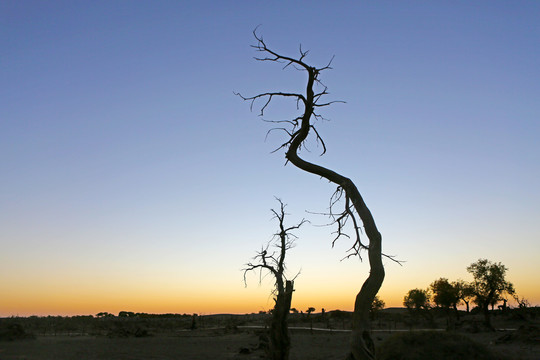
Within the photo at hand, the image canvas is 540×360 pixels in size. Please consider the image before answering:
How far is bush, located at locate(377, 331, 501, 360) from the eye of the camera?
58.1 feet

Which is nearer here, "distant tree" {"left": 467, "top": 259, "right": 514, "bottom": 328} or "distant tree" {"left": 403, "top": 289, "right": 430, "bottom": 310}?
"distant tree" {"left": 467, "top": 259, "right": 514, "bottom": 328}

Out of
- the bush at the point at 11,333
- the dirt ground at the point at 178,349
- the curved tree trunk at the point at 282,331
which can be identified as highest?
the curved tree trunk at the point at 282,331

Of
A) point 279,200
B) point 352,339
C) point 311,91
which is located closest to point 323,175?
point 311,91

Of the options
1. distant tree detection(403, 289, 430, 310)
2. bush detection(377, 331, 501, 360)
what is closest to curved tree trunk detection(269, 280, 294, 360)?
bush detection(377, 331, 501, 360)

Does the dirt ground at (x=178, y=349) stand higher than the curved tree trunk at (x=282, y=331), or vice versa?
the curved tree trunk at (x=282, y=331)

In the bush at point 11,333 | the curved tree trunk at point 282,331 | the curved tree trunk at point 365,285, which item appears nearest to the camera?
the curved tree trunk at point 365,285

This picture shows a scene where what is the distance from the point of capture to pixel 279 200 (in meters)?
25.5

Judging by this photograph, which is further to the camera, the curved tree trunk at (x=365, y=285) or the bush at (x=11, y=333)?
the bush at (x=11, y=333)

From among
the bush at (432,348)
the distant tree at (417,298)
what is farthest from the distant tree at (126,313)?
the bush at (432,348)

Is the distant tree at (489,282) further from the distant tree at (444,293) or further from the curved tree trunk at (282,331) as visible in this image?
the curved tree trunk at (282,331)

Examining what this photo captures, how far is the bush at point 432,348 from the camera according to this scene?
697 inches

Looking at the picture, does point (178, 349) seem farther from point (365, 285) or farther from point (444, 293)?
point (444, 293)

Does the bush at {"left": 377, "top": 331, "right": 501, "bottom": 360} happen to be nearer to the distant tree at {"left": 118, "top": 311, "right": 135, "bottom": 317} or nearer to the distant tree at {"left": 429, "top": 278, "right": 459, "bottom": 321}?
the distant tree at {"left": 429, "top": 278, "right": 459, "bottom": 321}

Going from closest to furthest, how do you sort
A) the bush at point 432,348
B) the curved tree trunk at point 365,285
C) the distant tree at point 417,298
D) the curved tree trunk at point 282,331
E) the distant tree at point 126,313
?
the curved tree trunk at point 365,285
the curved tree trunk at point 282,331
the bush at point 432,348
the distant tree at point 417,298
the distant tree at point 126,313
